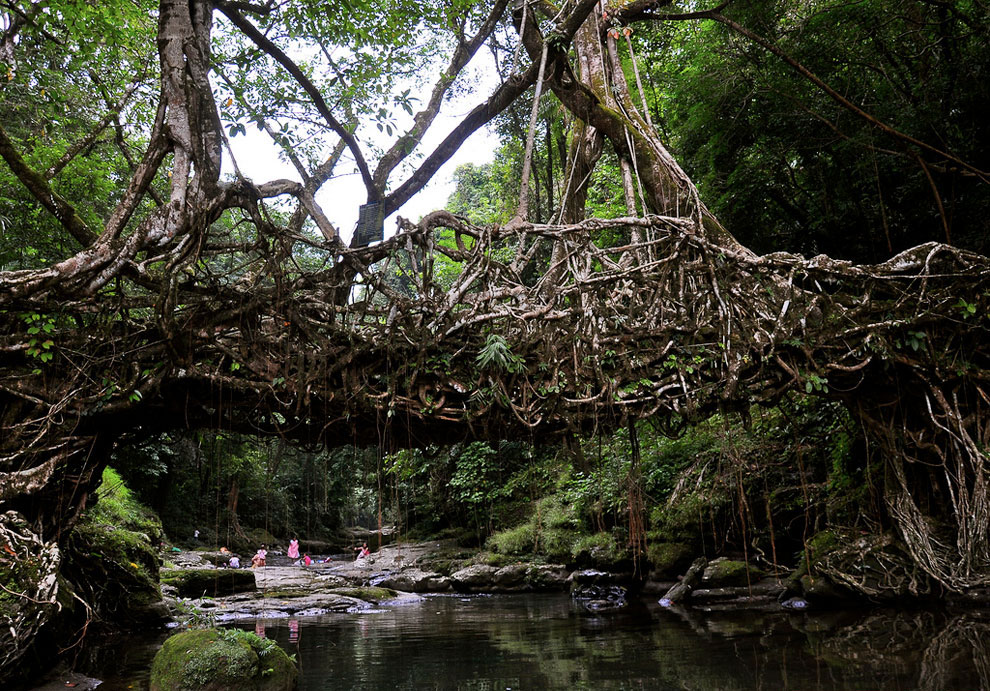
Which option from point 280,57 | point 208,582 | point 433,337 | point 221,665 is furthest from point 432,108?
point 208,582

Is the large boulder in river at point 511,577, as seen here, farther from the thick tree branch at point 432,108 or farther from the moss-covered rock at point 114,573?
the thick tree branch at point 432,108


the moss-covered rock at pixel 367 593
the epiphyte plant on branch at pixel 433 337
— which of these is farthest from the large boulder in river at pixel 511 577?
the epiphyte plant on branch at pixel 433 337

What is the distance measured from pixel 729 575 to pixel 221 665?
282 inches

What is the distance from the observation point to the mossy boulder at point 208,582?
11.6m

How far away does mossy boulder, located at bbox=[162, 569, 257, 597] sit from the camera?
11617 mm

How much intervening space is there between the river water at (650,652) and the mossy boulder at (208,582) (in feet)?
9.96

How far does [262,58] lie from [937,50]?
29.7ft

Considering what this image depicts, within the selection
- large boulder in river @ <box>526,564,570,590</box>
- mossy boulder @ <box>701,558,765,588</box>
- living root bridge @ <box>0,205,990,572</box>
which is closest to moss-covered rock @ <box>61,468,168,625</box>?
living root bridge @ <box>0,205,990,572</box>

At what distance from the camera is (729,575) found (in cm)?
980

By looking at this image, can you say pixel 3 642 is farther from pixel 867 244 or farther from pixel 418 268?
pixel 867 244

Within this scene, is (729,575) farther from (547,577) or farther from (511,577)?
(511,577)

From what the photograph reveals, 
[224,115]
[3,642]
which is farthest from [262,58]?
[3,642]

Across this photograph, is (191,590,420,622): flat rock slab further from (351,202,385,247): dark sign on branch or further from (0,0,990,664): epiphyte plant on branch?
(351,202,385,247): dark sign on branch

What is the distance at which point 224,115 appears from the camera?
9.08 metres
